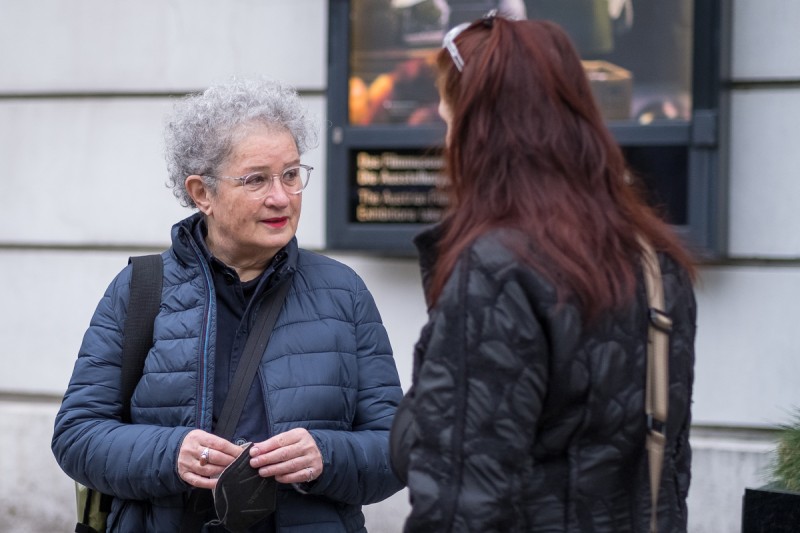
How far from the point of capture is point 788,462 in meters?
3.63

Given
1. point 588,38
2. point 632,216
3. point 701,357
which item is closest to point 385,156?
point 588,38

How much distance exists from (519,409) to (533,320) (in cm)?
15

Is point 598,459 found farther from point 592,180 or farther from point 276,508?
point 276,508

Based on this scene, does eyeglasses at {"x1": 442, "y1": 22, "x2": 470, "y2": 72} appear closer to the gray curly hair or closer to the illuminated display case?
the gray curly hair

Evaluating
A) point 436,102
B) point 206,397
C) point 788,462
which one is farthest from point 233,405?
point 436,102

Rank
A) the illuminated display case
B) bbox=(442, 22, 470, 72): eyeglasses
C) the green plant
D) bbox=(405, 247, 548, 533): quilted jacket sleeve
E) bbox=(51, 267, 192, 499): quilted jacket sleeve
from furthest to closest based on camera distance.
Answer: the illuminated display case, the green plant, bbox=(51, 267, 192, 499): quilted jacket sleeve, bbox=(442, 22, 470, 72): eyeglasses, bbox=(405, 247, 548, 533): quilted jacket sleeve

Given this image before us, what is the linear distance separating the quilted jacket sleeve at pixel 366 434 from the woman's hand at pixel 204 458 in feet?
0.72

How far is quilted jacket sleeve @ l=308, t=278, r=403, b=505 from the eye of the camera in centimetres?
278

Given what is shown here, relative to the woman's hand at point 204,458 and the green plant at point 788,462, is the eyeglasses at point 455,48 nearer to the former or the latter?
the woman's hand at point 204,458

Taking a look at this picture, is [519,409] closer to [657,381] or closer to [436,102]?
[657,381]

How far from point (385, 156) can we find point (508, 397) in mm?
3518

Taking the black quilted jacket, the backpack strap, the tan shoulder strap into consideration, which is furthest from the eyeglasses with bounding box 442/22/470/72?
the backpack strap

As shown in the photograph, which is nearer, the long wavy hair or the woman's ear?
the long wavy hair

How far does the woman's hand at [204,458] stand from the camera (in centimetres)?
267
